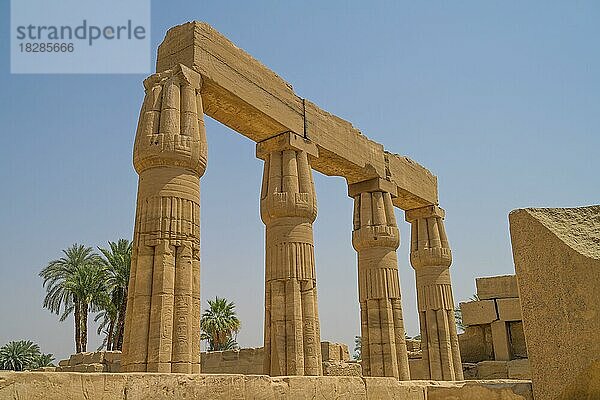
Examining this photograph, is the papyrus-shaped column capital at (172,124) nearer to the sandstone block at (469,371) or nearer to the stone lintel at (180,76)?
the stone lintel at (180,76)

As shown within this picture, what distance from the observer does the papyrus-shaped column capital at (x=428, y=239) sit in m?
17.5

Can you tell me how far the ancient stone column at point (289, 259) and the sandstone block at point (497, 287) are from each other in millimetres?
10484

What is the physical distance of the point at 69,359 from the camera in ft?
64.8

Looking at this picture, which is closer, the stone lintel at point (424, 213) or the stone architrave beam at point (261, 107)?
the stone architrave beam at point (261, 107)

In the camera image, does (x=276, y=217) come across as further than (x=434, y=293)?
No

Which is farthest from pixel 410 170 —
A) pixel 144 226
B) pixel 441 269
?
pixel 144 226

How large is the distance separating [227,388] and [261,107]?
7842 millimetres

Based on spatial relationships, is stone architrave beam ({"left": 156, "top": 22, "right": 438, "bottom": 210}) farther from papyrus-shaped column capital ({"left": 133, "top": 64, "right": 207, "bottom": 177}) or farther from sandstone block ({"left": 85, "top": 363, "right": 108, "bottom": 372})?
sandstone block ({"left": 85, "top": 363, "right": 108, "bottom": 372})

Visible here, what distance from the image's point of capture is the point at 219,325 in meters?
33.2

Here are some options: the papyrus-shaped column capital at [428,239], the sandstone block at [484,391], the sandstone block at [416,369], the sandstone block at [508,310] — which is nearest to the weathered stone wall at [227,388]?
the sandstone block at [484,391]

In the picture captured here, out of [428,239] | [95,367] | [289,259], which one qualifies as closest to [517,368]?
[428,239]

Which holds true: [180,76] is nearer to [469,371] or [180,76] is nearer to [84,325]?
[469,371]

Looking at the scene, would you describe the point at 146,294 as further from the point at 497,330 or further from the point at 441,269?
the point at 497,330

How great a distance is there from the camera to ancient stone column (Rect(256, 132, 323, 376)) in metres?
11.3
